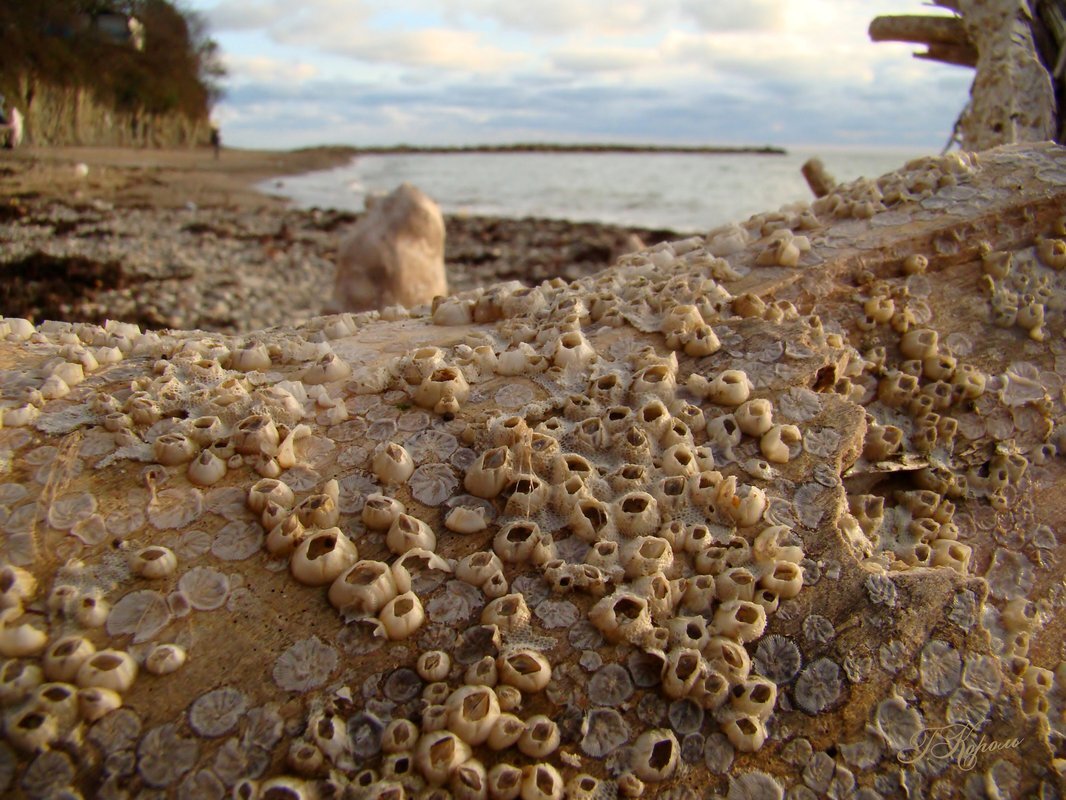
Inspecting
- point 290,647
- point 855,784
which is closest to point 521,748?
point 290,647

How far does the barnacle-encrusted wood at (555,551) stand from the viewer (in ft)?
5.29

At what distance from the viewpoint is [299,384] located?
2.45m

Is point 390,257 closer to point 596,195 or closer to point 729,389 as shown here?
point 729,389

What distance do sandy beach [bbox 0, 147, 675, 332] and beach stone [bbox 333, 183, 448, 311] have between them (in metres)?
0.91

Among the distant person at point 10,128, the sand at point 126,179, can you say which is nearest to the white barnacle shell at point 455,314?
the sand at point 126,179

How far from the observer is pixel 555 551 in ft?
6.49

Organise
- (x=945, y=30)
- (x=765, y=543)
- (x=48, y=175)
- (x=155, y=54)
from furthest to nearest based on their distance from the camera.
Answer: (x=155, y=54)
(x=48, y=175)
(x=945, y=30)
(x=765, y=543)

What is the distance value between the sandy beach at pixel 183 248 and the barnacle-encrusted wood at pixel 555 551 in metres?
7.89

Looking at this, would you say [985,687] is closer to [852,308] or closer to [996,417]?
[996,417]

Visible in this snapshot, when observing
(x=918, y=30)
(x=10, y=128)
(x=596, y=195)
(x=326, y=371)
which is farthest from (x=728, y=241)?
(x=596, y=195)

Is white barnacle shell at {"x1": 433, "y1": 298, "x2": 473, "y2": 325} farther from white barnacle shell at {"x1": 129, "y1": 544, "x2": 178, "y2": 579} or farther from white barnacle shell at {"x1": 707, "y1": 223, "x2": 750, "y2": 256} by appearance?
white barnacle shell at {"x1": 129, "y1": 544, "x2": 178, "y2": 579}

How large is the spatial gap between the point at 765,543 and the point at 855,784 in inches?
23.9

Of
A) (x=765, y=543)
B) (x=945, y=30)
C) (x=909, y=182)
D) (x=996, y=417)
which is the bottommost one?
(x=765, y=543)

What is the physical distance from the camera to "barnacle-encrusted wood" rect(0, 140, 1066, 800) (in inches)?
63.5
